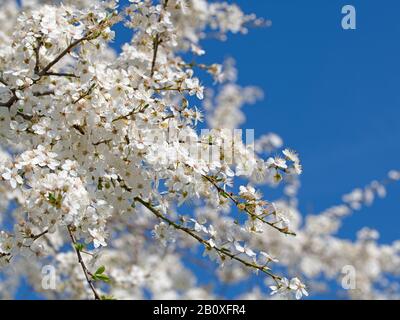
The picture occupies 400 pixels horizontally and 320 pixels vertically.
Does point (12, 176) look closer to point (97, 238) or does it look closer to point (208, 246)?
point (97, 238)

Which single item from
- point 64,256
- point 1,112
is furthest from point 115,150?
point 64,256

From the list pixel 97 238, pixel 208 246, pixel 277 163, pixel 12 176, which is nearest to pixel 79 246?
pixel 97 238

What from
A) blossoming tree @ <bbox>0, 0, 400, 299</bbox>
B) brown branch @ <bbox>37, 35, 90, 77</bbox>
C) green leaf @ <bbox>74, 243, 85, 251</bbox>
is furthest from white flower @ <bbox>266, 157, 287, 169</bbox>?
brown branch @ <bbox>37, 35, 90, 77</bbox>

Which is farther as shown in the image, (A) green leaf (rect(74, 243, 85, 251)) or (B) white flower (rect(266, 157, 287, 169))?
(B) white flower (rect(266, 157, 287, 169))

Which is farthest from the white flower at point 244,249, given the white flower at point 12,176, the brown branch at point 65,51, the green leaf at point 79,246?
the brown branch at point 65,51

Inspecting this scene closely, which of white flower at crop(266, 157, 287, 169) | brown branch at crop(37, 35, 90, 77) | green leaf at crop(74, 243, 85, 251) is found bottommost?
green leaf at crop(74, 243, 85, 251)

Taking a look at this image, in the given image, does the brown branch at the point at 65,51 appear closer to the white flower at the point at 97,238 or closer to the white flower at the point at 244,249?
the white flower at the point at 97,238

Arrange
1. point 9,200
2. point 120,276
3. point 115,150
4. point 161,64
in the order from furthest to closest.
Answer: point 120,276 < point 9,200 < point 161,64 < point 115,150

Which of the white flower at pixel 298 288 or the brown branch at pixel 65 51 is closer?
the white flower at pixel 298 288

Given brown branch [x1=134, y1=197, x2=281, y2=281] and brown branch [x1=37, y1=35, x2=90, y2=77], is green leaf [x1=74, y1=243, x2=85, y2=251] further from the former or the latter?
brown branch [x1=37, y1=35, x2=90, y2=77]
